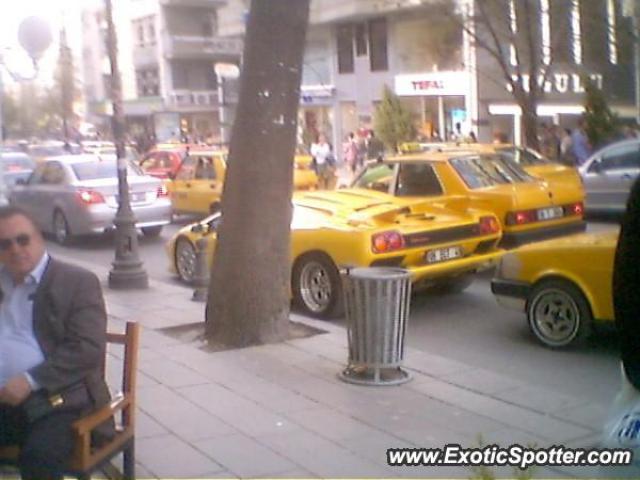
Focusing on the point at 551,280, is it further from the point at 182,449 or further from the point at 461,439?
the point at 182,449

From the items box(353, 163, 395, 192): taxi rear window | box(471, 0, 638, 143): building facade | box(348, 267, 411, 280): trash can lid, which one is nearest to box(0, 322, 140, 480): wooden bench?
box(348, 267, 411, 280): trash can lid

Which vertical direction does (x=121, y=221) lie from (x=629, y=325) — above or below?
below

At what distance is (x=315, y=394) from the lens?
262 inches

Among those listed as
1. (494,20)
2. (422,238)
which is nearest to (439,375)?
(422,238)

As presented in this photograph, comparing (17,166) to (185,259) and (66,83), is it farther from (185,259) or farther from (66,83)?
(66,83)

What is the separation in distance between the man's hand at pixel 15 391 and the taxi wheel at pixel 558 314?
5.22m

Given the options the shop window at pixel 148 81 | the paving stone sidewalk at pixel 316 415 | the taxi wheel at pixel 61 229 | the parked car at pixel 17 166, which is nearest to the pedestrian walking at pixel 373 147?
the parked car at pixel 17 166

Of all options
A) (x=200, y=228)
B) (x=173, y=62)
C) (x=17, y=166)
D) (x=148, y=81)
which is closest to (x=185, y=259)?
(x=200, y=228)

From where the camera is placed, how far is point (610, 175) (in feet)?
56.4

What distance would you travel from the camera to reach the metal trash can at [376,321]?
22.6 feet

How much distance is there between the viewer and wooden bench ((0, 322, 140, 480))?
4223 mm

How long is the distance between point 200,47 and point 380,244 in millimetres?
47042

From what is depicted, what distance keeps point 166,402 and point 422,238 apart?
4077 millimetres

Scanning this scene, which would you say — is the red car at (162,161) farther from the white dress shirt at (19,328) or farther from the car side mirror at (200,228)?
the white dress shirt at (19,328)
